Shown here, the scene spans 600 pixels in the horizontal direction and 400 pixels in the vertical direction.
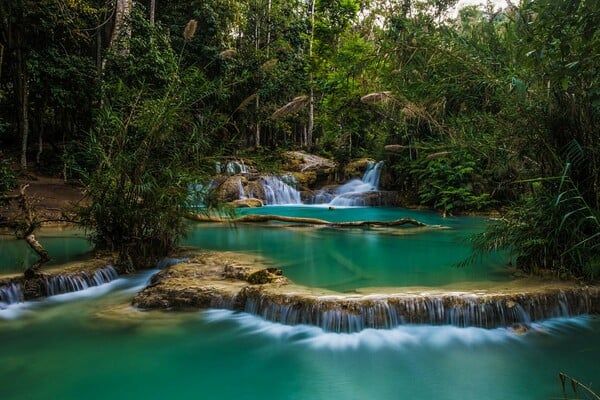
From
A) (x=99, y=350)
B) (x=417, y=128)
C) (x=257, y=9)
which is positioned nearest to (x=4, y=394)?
(x=99, y=350)

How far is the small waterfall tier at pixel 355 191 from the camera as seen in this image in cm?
1816

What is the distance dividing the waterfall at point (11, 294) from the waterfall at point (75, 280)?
0.30 m

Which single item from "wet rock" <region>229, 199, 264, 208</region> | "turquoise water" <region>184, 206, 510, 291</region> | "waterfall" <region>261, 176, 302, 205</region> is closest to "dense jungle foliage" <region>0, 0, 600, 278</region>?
"turquoise water" <region>184, 206, 510, 291</region>

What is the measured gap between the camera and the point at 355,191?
18.9 meters

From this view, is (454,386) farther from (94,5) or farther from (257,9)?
(257,9)

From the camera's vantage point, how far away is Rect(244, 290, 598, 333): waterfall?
467 cm

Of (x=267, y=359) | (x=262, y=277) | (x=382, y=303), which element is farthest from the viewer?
(x=262, y=277)

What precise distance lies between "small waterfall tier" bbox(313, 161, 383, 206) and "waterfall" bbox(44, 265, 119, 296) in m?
12.8

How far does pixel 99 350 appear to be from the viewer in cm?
428

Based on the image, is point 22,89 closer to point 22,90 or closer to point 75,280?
point 22,90

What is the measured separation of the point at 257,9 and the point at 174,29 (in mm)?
6895

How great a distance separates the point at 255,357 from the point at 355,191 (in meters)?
15.0

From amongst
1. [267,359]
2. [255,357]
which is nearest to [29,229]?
[255,357]

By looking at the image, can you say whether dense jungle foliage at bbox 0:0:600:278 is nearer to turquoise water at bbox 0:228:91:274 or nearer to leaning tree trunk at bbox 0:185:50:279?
leaning tree trunk at bbox 0:185:50:279
